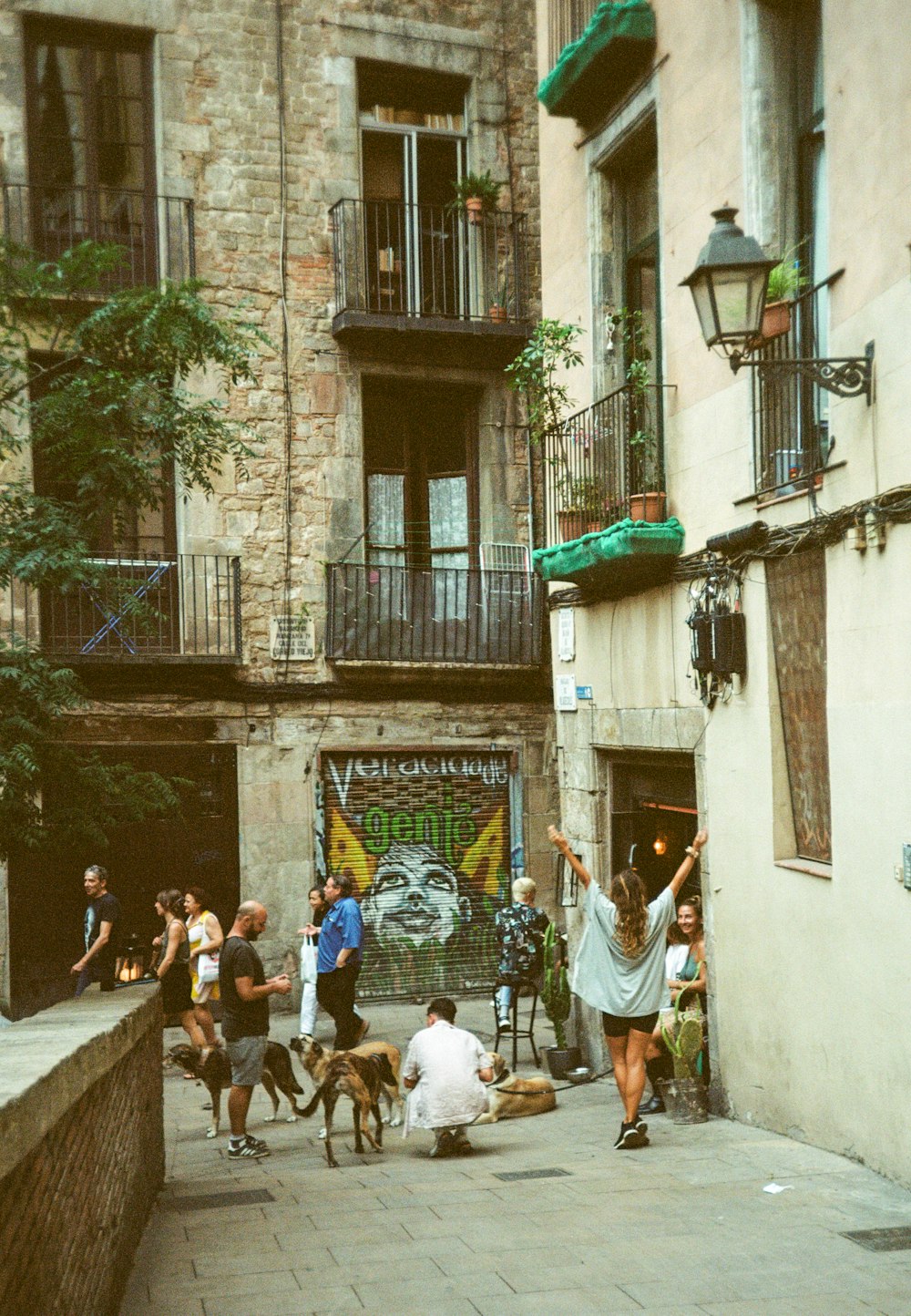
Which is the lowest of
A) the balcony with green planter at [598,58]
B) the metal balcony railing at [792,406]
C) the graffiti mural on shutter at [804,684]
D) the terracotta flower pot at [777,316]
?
the graffiti mural on shutter at [804,684]

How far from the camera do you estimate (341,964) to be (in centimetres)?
1167

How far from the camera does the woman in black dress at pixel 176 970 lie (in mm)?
11758

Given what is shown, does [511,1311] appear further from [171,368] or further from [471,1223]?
[171,368]

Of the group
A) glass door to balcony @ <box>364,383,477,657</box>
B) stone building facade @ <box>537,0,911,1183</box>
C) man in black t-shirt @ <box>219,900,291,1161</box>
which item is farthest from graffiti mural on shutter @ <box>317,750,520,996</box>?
man in black t-shirt @ <box>219,900,291,1161</box>

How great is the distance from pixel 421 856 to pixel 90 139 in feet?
27.9

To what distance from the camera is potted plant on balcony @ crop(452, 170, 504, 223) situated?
16.7 metres

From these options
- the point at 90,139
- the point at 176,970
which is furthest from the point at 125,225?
the point at 176,970

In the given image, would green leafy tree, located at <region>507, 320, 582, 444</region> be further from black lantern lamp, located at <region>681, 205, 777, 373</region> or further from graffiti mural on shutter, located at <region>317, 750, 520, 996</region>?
graffiti mural on shutter, located at <region>317, 750, 520, 996</region>

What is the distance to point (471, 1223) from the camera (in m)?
6.75

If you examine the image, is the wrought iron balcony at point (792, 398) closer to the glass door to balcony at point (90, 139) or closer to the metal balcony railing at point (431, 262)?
the metal balcony railing at point (431, 262)

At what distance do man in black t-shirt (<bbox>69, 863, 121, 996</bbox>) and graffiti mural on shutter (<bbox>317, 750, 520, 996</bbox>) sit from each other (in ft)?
12.4

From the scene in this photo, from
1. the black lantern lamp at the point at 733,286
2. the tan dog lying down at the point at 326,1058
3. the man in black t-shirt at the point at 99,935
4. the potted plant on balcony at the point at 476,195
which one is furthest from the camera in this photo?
the potted plant on balcony at the point at 476,195

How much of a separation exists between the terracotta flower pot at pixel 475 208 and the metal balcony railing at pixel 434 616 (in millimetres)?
3973

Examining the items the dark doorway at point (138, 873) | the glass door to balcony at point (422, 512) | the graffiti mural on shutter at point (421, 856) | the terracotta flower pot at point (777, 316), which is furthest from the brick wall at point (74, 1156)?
the glass door to balcony at point (422, 512)
